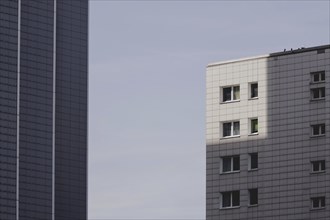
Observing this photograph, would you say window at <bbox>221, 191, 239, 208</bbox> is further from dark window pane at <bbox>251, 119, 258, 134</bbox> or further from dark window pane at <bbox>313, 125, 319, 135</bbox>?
dark window pane at <bbox>313, 125, 319, 135</bbox>

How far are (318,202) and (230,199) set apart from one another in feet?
31.2

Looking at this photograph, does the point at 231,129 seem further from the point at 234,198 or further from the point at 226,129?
the point at 234,198

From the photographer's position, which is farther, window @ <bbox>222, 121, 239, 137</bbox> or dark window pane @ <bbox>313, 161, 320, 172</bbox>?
window @ <bbox>222, 121, 239, 137</bbox>

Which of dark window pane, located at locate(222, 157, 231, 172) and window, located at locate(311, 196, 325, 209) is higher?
dark window pane, located at locate(222, 157, 231, 172)

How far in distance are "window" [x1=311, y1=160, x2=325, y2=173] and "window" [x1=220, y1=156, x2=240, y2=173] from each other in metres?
8.01

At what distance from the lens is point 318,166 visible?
4390 inches

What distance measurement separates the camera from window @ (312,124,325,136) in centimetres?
11181

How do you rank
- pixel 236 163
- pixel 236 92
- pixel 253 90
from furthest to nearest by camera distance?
pixel 236 92 → pixel 253 90 → pixel 236 163

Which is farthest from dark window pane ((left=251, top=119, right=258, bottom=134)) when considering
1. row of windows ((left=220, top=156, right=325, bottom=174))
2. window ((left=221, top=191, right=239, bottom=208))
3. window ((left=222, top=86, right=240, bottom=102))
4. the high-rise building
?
window ((left=221, top=191, right=239, bottom=208))

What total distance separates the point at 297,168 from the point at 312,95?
7201mm

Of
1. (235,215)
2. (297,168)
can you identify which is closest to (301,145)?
(297,168)

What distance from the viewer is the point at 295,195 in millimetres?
→ 111875

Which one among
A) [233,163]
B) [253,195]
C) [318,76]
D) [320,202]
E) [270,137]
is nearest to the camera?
[320,202]

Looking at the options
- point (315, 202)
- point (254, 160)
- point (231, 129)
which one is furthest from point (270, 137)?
point (315, 202)
